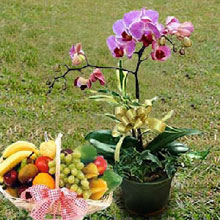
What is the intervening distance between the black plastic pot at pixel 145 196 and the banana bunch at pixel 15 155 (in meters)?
0.57

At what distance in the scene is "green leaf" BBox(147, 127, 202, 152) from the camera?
2288mm

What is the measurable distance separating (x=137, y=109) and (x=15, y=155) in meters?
0.59

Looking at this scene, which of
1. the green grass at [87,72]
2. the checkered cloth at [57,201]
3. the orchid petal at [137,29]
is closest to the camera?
the checkered cloth at [57,201]

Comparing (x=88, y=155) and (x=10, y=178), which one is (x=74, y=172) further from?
(x=10, y=178)

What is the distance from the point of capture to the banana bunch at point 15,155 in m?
1.94

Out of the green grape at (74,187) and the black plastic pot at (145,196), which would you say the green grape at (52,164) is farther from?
the black plastic pot at (145,196)

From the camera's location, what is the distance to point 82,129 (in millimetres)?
3240

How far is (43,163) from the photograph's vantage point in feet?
6.35

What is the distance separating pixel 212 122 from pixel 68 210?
1772mm

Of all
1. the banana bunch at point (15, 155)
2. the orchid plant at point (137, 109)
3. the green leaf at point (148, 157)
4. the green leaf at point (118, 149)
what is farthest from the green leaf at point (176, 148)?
the banana bunch at point (15, 155)

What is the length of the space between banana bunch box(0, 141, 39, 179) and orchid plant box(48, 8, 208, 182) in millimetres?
353

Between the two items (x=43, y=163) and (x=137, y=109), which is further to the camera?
(x=137, y=109)

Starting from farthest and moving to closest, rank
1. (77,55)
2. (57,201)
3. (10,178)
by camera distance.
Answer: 1. (77,55)
2. (10,178)
3. (57,201)

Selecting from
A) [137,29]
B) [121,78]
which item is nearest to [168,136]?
[121,78]
